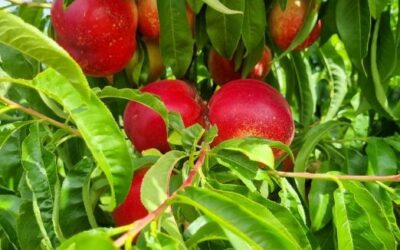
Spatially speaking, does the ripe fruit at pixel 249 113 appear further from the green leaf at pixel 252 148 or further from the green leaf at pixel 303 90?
the green leaf at pixel 303 90

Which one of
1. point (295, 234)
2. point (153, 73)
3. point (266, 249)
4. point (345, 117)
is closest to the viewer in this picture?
point (266, 249)

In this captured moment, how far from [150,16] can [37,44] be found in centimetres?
55

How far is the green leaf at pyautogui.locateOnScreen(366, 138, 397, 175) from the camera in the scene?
99cm

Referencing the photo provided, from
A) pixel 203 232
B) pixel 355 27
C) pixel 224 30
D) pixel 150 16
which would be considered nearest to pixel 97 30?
pixel 150 16

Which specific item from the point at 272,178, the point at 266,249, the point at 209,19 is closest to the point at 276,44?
the point at 209,19

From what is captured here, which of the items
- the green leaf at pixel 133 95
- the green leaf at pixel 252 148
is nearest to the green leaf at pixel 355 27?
the green leaf at pixel 252 148

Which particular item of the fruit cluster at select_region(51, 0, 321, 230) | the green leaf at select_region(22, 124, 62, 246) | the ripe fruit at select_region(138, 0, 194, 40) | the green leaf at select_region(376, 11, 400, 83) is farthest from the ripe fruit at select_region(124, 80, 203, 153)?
the green leaf at select_region(376, 11, 400, 83)

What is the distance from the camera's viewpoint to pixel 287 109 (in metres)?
0.97

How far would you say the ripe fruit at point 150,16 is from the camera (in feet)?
3.36

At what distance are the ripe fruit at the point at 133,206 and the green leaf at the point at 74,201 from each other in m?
0.05

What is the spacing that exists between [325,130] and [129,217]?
349mm

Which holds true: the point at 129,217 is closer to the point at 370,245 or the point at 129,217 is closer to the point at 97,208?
the point at 97,208

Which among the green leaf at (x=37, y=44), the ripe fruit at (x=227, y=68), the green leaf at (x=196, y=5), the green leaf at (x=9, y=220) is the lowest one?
the green leaf at (x=9, y=220)

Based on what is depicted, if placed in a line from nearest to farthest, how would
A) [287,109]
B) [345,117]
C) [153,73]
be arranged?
[287,109], [153,73], [345,117]
